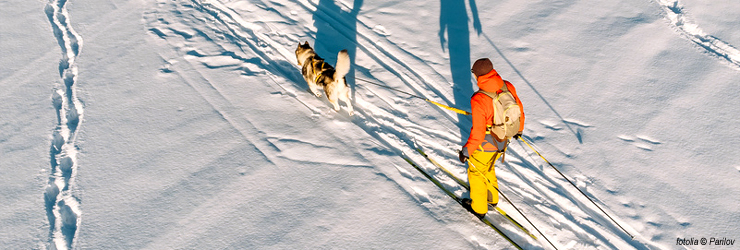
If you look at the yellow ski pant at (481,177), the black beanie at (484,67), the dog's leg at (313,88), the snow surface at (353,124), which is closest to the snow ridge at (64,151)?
the snow surface at (353,124)

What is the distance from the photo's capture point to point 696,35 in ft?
22.0

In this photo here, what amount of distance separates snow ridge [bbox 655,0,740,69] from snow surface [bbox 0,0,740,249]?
0.03 meters

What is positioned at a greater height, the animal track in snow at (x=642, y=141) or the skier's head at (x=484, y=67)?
the skier's head at (x=484, y=67)

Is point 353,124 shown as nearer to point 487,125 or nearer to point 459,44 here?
point 487,125

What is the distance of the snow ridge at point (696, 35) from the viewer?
6301 millimetres

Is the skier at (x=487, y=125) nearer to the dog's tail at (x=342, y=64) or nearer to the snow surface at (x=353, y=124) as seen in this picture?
the snow surface at (x=353, y=124)

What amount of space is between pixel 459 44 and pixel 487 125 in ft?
11.3

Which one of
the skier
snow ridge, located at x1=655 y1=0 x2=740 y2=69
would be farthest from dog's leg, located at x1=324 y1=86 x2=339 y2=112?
snow ridge, located at x1=655 y1=0 x2=740 y2=69

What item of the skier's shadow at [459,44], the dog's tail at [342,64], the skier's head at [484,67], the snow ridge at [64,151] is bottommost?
the snow ridge at [64,151]

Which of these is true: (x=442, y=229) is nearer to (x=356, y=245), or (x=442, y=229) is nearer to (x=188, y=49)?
(x=356, y=245)

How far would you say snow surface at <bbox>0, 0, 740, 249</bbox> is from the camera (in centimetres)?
420

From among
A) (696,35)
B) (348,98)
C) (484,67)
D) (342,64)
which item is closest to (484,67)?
(484,67)

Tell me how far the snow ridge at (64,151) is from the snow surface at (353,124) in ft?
0.09

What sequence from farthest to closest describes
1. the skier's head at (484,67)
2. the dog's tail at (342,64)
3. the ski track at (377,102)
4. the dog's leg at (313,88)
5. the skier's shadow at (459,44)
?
the skier's shadow at (459,44), the dog's leg at (313,88), the dog's tail at (342,64), the ski track at (377,102), the skier's head at (484,67)
